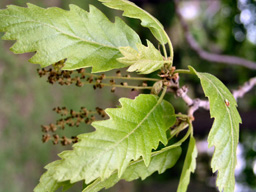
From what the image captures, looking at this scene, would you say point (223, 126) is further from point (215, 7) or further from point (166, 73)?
point (215, 7)

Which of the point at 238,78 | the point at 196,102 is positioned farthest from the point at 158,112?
the point at 238,78

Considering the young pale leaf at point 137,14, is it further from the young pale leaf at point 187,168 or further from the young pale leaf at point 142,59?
the young pale leaf at point 187,168

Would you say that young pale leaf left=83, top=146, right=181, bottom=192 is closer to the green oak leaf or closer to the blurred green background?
the green oak leaf

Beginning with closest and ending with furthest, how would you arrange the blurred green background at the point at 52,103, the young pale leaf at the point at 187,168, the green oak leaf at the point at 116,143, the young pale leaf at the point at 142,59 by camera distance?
the green oak leaf at the point at 116,143 < the young pale leaf at the point at 142,59 < the young pale leaf at the point at 187,168 < the blurred green background at the point at 52,103

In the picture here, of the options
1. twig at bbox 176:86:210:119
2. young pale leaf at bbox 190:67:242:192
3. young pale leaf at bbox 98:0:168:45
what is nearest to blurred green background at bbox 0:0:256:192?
twig at bbox 176:86:210:119

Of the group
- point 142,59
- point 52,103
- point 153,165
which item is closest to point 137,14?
point 142,59

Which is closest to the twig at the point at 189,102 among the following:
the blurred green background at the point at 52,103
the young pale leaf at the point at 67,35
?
the young pale leaf at the point at 67,35

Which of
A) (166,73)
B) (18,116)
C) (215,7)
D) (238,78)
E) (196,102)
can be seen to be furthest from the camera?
(215,7)
